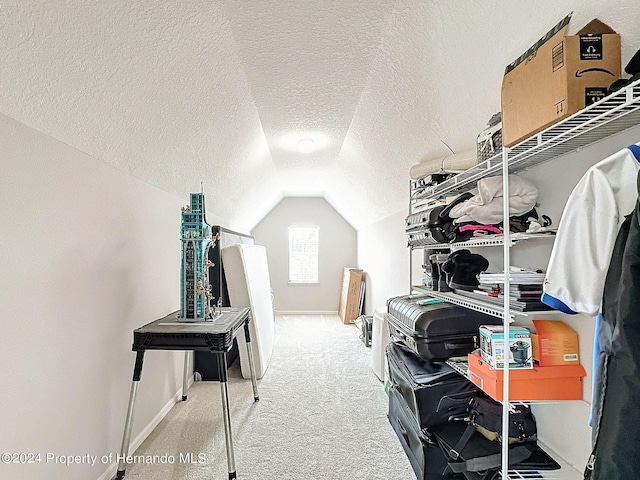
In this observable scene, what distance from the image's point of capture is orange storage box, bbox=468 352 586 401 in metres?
1.43

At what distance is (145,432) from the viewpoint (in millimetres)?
2230

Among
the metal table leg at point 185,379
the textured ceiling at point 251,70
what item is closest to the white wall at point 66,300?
the textured ceiling at point 251,70

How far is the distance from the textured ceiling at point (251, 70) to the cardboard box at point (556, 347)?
102 cm

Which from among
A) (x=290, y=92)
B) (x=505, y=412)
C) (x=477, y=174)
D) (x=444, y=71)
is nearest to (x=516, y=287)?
(x=505, y=412)

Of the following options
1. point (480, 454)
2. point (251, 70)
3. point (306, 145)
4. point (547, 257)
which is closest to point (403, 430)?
point (480, 454)

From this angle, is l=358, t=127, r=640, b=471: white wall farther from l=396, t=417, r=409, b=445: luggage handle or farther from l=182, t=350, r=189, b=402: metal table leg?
l=182, t=350, r=189, b=402: metal table leg

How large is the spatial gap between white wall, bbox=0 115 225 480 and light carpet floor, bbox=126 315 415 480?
34 cm

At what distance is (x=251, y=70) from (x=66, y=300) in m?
1.58

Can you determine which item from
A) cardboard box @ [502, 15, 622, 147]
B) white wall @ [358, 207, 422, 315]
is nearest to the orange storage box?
cardboard box @ [502, 15, 622, 147]

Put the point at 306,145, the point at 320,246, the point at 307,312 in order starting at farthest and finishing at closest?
the point at 320,246, the point at 307,312, the point at 306,145

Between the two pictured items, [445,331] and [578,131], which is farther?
[445,331]

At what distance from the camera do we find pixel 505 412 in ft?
4.50

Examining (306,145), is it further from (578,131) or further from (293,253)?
(293,253)

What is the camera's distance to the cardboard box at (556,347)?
1467mm
